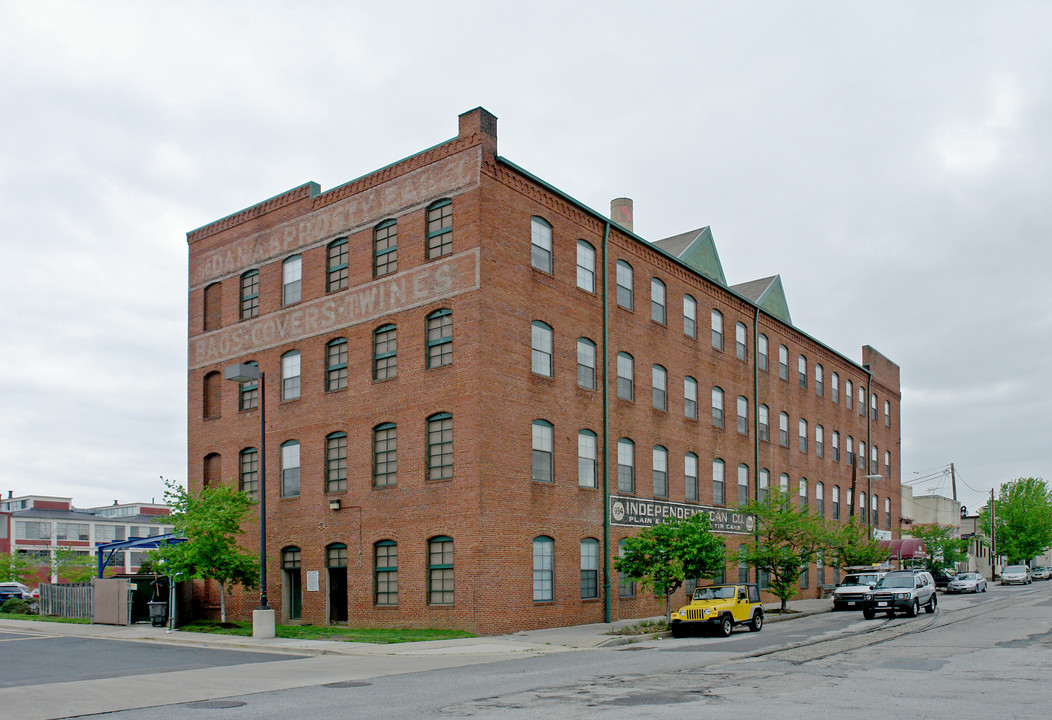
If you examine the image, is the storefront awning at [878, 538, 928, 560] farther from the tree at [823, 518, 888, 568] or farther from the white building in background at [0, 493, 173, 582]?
the white building in background at [0, 493, 173, 582]

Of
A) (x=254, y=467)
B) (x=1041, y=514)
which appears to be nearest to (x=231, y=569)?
(x=254, y=467)

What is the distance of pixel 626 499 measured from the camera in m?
34.4

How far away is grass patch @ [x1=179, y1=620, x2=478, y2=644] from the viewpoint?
25744 mm

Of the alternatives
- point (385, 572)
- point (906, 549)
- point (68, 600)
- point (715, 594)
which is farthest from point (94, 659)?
point (906, 549)

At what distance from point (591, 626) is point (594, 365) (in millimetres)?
9001

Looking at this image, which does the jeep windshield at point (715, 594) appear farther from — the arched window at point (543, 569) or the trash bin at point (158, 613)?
the trash bin at point (158, 613)

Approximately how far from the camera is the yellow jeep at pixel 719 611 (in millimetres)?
25641

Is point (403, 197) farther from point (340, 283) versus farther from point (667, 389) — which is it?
point (667, 389)

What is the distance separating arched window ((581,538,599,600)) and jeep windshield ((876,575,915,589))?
32.1 ft

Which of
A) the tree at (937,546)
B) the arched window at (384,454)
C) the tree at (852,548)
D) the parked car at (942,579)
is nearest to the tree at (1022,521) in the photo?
the tree at (937,546)

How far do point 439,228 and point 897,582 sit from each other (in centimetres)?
2001

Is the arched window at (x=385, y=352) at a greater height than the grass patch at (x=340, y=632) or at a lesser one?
greater

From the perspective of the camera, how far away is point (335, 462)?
107 ft

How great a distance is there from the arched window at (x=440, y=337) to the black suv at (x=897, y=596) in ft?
53.9
